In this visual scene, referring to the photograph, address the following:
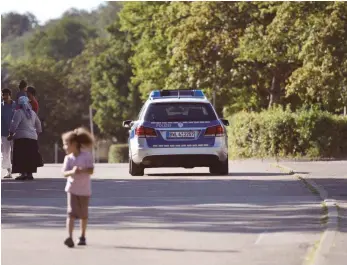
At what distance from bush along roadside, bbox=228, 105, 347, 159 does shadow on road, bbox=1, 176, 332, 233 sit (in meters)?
12.9

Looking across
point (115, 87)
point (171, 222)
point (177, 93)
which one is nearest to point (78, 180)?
point (171, 222)

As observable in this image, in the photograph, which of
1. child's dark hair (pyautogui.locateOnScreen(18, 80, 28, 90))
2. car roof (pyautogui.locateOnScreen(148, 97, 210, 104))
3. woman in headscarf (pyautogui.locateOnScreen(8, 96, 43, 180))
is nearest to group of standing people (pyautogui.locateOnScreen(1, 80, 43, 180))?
woman in headscarf (pyautogui.locateOnScreen(8, 96, 43, 180))

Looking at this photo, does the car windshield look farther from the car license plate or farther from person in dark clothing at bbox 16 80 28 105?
person in dark clothing at bbox 16 80 28 105

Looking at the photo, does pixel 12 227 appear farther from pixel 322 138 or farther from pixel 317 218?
pixel 322 138

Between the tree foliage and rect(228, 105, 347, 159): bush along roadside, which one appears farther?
the tree foliage

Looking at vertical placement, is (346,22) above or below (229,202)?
above

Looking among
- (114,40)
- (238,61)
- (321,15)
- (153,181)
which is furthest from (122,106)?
(153,181)

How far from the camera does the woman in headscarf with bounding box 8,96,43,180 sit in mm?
22906

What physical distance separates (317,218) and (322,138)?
21289mm

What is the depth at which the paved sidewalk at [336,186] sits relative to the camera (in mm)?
10773

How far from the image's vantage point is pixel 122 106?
323 feet

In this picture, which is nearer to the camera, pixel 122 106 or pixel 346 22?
pixel 346 22

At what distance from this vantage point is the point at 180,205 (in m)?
16.6

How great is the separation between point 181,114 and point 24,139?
3.04m
